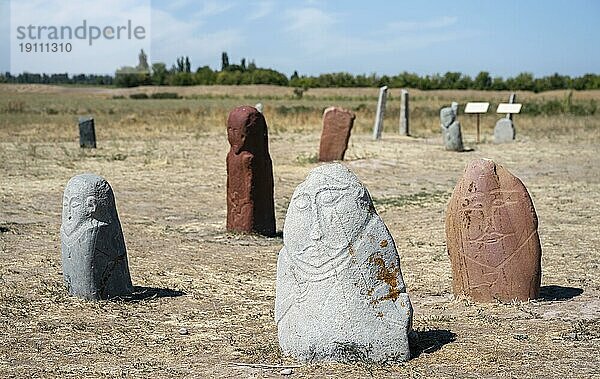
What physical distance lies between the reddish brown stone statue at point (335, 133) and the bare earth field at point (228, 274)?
1.50ft

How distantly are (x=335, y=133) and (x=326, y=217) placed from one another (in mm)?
18010

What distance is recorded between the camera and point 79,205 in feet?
31.1

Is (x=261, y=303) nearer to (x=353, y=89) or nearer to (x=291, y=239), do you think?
(x=291, y=239)

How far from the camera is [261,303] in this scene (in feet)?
31.6

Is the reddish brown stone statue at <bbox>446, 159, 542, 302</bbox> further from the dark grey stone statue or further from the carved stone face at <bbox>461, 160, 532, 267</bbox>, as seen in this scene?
the dark grey stone statue

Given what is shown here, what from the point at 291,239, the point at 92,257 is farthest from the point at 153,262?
the point at 291,239

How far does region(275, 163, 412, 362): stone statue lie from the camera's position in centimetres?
666

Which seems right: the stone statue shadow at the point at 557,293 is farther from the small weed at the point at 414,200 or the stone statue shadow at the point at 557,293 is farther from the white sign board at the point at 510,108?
the white sign board at the point at 510,108

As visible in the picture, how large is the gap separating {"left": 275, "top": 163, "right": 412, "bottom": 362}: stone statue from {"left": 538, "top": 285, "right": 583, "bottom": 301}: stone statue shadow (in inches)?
111

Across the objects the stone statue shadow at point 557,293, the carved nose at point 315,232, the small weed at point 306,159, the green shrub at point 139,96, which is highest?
the carved nose at point 315,232

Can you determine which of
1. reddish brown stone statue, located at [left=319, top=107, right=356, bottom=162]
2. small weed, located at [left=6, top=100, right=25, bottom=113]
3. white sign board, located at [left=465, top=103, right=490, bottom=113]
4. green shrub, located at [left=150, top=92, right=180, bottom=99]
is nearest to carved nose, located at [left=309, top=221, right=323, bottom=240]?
reddish brown stone statue, located at [left=319, top=107, right=356, bottom=162]

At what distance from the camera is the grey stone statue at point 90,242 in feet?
30.9

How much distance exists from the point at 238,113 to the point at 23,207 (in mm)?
5066

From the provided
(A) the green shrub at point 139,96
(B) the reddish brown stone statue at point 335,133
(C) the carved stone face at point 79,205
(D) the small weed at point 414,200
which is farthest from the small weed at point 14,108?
(C) the carved stone face at point 79,205
